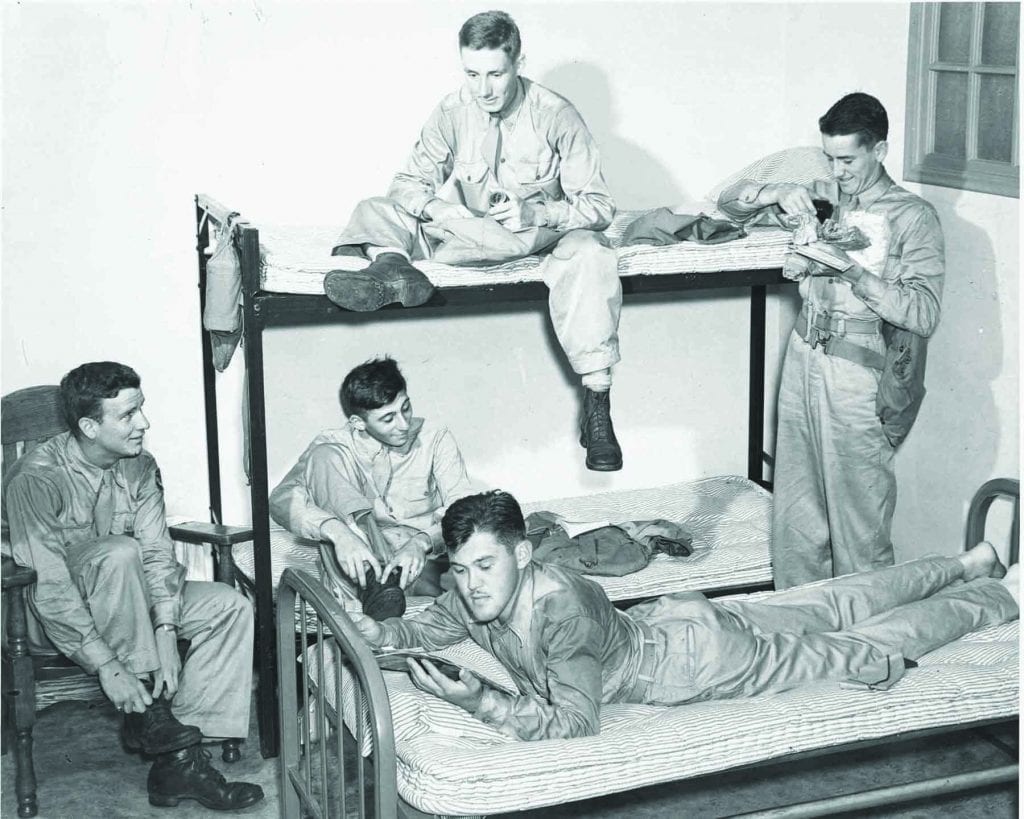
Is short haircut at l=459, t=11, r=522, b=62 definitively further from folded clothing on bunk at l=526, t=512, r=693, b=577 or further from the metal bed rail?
the metal bed rail

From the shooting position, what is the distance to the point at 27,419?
202 inches

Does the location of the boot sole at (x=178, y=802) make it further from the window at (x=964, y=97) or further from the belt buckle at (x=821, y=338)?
the window at (x=964, y=97)

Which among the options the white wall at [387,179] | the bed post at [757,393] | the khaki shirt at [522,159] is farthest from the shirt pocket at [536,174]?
the bed post at [757,393]

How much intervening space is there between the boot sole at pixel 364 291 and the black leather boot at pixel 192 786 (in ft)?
4.89

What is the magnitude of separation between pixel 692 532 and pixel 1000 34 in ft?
7.38

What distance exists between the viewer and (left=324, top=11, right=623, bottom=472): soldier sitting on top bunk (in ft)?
16.0

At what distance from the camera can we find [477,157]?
17.6ft

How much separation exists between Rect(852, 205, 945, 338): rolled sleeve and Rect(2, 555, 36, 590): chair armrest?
2.80 metres

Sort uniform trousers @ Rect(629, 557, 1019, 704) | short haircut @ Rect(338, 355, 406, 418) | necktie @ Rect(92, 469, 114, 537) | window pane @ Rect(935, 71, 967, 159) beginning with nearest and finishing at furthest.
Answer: uniform trousers @ Rect(629, 557, 1019, 704) → necktie @ Rect(92, 469, 114, 537) → short haircut @ Rect(338, 355, 406, 418) → window pane @ Rect(935, 71, 967, 159)

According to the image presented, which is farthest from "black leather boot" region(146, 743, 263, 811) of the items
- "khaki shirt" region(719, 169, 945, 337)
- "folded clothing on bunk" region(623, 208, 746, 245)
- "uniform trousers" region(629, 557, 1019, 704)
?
"khaki shirt" region(719, 169, 945, 337)

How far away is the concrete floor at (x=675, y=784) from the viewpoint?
4.64m

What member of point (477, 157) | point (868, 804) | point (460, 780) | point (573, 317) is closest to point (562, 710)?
point (460, 780)

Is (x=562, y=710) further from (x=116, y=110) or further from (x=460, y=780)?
(x=116, y=110)

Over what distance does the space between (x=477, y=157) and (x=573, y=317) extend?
803mm
